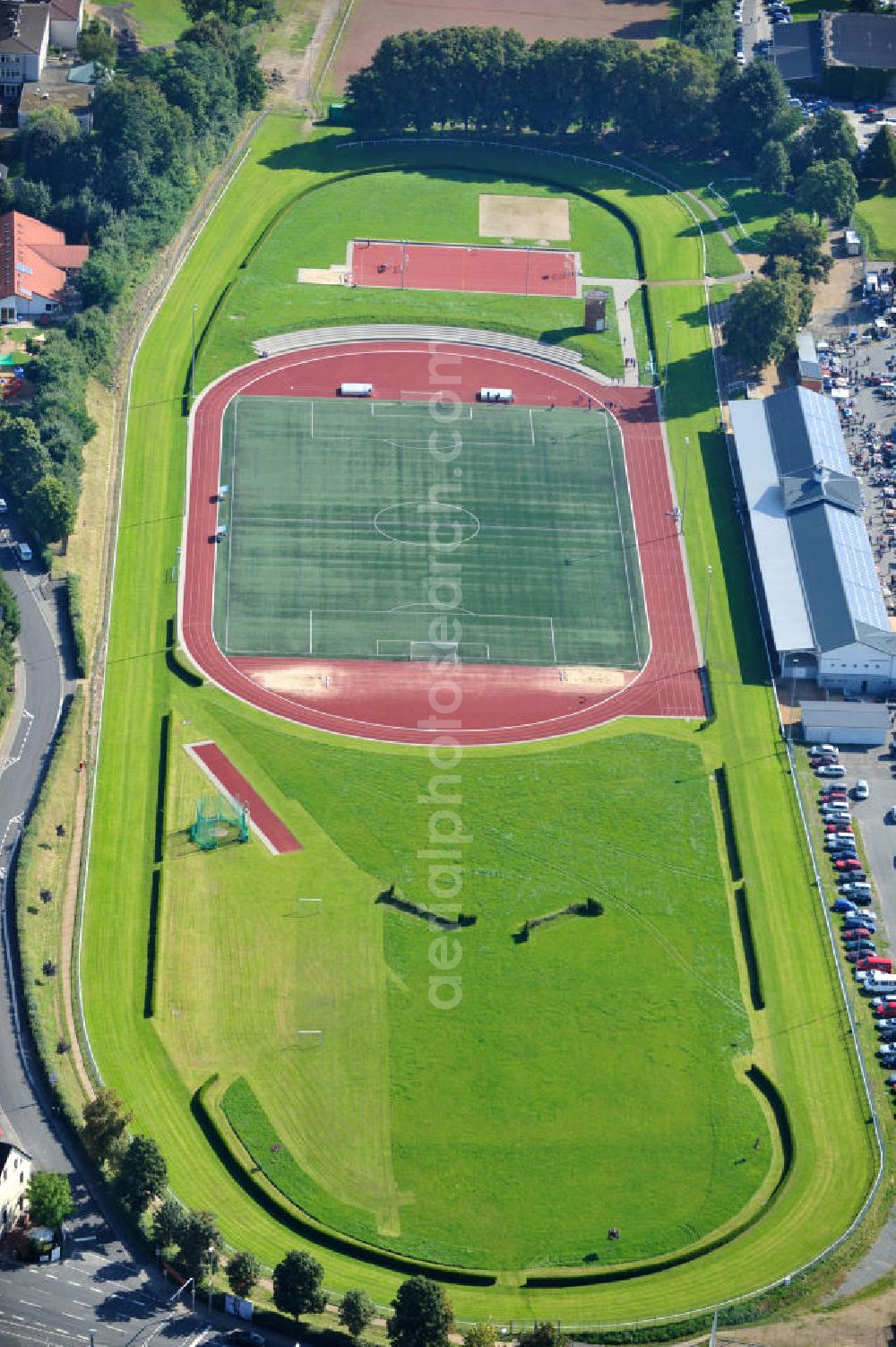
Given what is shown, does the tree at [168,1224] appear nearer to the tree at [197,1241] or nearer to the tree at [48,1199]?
the tree at [197,1241]

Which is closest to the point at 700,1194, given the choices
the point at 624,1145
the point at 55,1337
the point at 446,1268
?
the point at 624,1145

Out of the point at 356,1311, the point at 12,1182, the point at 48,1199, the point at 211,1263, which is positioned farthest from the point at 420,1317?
the point at 12,1182

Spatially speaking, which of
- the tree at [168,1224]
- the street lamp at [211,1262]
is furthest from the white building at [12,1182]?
the street lamp at [211,1262]

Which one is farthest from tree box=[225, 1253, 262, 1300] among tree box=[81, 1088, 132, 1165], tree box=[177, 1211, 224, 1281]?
tree box=[81, 1088, 132, 1165]

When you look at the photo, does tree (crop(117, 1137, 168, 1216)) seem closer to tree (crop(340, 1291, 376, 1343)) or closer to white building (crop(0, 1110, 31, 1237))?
white building (crop(0, 1110, 31, 1237))

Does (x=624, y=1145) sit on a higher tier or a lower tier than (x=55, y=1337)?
higher

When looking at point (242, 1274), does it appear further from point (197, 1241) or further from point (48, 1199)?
point (48, 1199)

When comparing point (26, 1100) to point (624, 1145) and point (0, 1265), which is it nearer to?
point (0, 1265)
